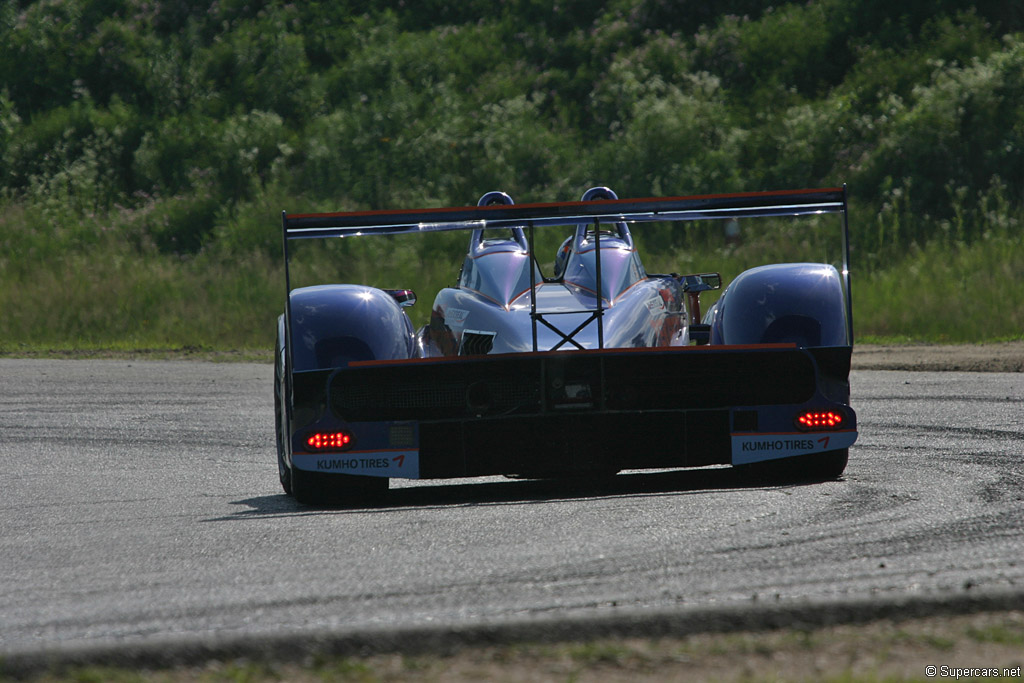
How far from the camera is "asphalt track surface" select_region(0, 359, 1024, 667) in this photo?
4.03 meters

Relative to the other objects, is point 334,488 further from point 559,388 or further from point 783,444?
point 783,444

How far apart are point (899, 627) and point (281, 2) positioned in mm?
35229

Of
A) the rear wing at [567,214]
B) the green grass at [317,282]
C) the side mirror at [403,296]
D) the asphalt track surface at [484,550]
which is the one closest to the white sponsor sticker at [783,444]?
the asphalt track surface at [484,550]

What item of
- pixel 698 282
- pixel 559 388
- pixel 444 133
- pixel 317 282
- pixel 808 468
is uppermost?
pixel 444 133

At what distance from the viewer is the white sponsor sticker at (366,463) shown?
21.2 ft

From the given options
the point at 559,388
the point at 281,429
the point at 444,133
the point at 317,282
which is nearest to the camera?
the point at 559,388

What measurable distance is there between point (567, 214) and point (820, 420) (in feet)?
4.99

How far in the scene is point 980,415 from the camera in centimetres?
1005

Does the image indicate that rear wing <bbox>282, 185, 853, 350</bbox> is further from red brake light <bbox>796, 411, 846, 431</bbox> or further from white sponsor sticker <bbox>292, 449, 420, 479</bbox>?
white sponsor sticker <bbox>292, 449, 420, 479</bbox>

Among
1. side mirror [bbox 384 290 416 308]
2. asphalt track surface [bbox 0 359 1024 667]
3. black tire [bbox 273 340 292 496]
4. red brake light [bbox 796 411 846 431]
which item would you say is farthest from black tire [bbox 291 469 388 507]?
red brake light [bbox 796 411 846 431]

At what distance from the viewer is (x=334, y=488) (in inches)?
270

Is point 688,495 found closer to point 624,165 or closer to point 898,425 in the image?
point 898,425

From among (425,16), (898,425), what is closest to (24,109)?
(425,16)

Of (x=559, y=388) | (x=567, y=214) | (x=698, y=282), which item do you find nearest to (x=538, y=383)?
(x=559, y=388)
